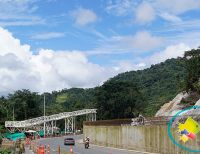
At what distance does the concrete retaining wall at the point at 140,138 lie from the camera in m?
38.3

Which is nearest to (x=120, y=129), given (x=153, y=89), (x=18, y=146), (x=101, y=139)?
(x=101, y=139)

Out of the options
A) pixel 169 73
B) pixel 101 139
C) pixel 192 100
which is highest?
pixel 169 73

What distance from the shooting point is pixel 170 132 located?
123ft

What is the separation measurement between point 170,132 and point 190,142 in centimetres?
409

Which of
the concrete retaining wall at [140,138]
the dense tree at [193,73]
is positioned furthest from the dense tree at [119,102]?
the dense tree at [193,73]

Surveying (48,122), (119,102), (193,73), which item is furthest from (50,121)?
(193,73)

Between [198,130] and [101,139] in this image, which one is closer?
[198,130]

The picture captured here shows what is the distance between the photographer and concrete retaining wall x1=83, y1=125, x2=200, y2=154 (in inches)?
1507

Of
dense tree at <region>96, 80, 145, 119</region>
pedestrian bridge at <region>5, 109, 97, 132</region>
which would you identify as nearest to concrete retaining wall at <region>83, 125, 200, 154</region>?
pedestrian bridge at <region>5, 109, 97, 132</region>

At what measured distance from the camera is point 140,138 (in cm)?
4812

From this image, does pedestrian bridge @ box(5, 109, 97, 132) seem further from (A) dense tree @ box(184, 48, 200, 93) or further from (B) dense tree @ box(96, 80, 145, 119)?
(A) dense tree @ box(184, 48, 200, 93)

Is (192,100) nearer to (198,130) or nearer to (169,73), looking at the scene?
(198,130)

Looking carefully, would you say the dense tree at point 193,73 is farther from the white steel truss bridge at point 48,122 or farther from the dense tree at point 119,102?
the dense tree at point 119,102

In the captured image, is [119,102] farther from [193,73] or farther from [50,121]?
[193,73]
